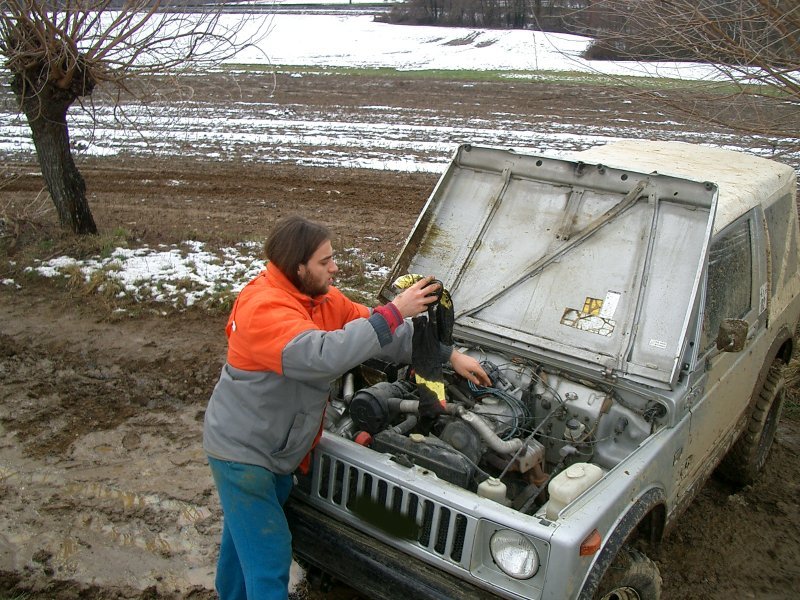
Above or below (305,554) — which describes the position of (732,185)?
above

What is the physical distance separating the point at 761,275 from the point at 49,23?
23.6 feet

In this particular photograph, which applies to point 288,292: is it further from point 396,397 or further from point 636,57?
point 636,57

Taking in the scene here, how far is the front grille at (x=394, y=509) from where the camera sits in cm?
287

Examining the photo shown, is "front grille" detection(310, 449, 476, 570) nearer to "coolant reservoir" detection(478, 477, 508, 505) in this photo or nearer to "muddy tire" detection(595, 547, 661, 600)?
"coolant reservoir" detection(478, 477, 508, 505)

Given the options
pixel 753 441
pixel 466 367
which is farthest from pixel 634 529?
pixel 753 441

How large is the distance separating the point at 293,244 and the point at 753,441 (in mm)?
3511

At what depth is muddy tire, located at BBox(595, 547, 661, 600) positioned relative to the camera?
2928 millimetres

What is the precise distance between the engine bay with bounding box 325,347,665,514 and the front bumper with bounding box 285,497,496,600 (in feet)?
1.23

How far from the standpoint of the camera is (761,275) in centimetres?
442

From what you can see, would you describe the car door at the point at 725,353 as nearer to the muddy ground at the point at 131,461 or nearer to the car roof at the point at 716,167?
the car roof at the point at 716,167

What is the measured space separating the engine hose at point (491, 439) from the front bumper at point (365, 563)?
25.7 inches

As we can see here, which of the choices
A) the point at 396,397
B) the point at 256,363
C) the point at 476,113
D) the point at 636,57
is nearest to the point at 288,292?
the point at 256,363

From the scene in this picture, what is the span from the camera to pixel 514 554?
2738 millimetres

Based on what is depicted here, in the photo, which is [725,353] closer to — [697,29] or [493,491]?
[493,491]
